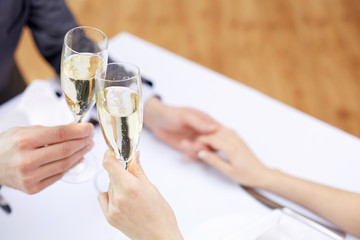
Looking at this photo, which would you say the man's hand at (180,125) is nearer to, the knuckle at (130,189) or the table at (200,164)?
the table at (200,164)

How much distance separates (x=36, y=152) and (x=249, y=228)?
1.28 feet

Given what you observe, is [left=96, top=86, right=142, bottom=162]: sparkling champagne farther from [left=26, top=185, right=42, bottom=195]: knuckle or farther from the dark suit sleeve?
the dark suit sleeve

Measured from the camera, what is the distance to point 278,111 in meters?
1.06

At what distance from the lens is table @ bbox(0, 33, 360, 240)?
806 mm

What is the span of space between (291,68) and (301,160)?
5.03 feet

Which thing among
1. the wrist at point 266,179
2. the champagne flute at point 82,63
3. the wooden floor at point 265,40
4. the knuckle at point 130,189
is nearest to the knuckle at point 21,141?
the champagne flute at point 82,63

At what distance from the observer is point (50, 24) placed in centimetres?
117

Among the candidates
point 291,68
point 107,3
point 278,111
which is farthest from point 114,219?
point 107,3

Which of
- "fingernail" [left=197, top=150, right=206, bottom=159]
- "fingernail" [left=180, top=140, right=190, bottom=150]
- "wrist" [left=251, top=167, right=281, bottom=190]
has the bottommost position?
"fingernail" [left=180, top=140, right=190, bottom=150]

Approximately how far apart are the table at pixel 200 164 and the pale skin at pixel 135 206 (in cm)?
15

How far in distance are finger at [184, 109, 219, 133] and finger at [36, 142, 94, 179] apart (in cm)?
26

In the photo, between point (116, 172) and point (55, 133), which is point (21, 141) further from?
point (116, 172)

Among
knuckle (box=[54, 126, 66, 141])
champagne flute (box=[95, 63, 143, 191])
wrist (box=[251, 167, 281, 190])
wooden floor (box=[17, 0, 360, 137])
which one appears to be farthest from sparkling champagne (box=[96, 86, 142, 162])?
wooden floor (box=[17, 0, 360, 137])

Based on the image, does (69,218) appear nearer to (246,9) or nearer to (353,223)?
(353,223)
